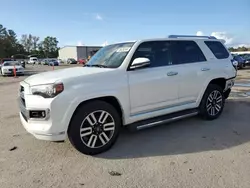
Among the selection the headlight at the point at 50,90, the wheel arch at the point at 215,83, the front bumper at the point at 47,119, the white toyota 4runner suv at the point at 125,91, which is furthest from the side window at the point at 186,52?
the front bumper at the point at 47,119

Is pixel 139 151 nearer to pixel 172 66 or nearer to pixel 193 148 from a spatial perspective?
pixel 193 148

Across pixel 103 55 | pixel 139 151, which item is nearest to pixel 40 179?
pixel 139 151

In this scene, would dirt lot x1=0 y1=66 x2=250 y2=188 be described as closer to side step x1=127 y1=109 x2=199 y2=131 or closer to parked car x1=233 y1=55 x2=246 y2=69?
side step x1=127 y1=109 x2=199 y2=131

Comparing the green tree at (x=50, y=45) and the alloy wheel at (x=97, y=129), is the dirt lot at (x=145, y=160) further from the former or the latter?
the green tree at (x=50, y=45)

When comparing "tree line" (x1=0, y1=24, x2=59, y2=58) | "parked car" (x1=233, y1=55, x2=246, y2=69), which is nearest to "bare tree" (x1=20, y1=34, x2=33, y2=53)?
"tree line" (x1=0, y1=24, x2=59, y2=58)

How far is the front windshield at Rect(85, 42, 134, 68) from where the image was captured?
14.4 ft

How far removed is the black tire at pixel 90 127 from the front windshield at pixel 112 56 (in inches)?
31.3

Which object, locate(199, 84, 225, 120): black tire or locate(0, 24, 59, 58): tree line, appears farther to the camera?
locate(0, 24, 59, 58): tree line

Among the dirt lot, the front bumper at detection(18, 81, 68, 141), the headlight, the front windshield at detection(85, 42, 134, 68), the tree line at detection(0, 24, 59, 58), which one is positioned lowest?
the dirt lot

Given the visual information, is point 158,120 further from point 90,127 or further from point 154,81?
point 90,127

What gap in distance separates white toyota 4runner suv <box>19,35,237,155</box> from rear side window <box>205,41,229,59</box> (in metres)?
0.03

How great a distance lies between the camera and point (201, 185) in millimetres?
3004

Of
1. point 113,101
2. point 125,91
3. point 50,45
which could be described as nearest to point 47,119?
point 113,101

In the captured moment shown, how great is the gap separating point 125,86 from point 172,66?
1.19 meters
